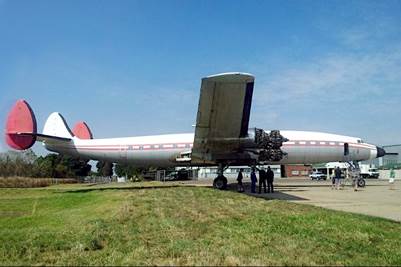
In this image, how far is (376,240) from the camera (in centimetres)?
1005

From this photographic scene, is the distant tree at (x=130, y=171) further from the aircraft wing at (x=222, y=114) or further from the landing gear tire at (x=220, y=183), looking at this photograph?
the aircraft wing at (x=222, y=114)

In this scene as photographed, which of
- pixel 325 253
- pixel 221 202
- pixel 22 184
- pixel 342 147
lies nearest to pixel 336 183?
pixel 342 147

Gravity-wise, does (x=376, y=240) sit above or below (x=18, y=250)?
above

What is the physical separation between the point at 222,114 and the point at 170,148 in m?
9.77

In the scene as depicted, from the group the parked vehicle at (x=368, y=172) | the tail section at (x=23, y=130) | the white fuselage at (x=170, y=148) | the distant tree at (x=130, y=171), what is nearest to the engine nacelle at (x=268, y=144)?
the white fuselage at (x=170, y=148)

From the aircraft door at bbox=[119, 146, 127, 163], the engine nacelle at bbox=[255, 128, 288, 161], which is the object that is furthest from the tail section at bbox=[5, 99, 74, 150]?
the engine nacelle at bbox=[255, 128, 288, 161]

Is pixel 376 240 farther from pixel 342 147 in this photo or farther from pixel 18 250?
pixel 342 147

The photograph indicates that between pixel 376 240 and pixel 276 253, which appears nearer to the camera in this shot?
pixel 276 253

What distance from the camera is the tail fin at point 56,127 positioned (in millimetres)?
37225

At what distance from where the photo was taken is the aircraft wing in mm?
20703

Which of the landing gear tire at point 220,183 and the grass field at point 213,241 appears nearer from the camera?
the grass field at point 213,241

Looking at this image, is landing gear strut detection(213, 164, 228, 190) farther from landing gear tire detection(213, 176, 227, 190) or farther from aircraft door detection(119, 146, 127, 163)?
aircraft door detection(119, 146, 127, 163)

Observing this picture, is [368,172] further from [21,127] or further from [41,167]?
[41,167]

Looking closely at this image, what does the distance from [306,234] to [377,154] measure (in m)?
28.8
